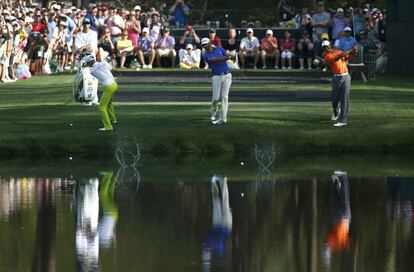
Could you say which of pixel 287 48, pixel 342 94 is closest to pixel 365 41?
pixel 287 48

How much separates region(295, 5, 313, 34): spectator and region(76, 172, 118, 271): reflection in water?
30156 mm

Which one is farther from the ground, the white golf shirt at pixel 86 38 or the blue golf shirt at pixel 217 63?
the blue golf shirt at pixel 217 63

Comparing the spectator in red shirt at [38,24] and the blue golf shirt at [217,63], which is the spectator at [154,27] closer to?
the spectator in red shirt at [38,24]

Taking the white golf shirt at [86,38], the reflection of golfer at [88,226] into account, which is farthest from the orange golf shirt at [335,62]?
the white golf shirt at [86,38]

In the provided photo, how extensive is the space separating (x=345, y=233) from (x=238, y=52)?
35.9 m

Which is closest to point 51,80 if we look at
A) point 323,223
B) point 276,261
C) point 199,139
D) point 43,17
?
point 43,17

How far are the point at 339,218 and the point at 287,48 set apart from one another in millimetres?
34344

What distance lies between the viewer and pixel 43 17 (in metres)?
50.7

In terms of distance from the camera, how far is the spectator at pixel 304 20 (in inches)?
2125

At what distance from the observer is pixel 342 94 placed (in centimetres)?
3031

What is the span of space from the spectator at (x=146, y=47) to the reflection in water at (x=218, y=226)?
29194 millimetres

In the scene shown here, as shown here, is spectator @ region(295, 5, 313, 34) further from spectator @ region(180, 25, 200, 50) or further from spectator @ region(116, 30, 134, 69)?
spectator @ region(116, 30, 134, 69)

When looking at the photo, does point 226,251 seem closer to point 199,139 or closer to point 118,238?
point 118,238

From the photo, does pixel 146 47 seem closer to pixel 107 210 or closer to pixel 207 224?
pixel 107 210
